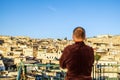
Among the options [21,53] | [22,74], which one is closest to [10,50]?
[21,53]

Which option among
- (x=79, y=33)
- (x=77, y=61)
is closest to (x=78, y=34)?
(x=79, y=33)

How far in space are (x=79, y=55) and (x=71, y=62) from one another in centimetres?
14

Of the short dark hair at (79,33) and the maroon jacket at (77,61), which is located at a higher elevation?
the short dark hair at (79,33)

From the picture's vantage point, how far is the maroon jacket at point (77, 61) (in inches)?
169

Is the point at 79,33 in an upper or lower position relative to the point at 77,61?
upper

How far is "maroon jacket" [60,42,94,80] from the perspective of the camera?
4297 mm

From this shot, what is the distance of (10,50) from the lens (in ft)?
246

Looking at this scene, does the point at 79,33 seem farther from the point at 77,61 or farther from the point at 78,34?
the point at 77,61

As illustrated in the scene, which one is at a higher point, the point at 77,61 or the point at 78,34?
the point at 78,34

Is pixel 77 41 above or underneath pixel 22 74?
above

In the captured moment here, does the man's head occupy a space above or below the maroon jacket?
above

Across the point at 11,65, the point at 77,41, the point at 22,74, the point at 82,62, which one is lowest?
the point at 11,65

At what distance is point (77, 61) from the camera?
4328 mm

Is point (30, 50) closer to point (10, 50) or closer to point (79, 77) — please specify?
point (10, 50)
